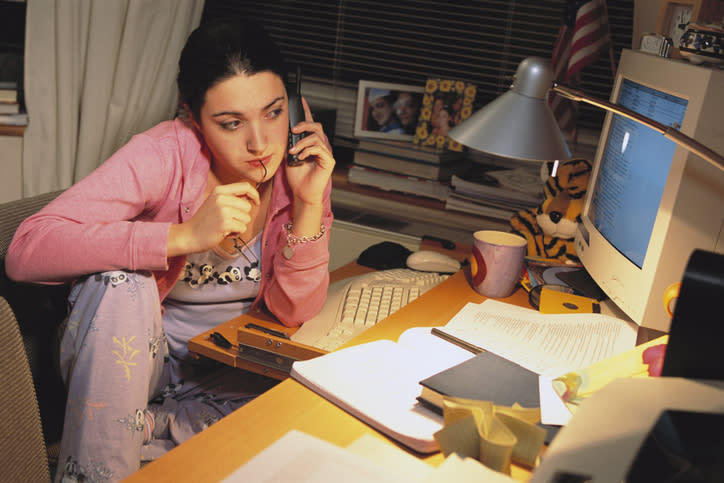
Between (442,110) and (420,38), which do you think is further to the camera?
(420,38)

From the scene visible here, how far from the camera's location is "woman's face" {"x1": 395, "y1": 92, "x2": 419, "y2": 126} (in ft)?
7.44

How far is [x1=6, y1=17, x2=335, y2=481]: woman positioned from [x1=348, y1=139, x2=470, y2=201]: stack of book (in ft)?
2.46

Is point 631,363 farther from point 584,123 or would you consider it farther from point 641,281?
point 584,123

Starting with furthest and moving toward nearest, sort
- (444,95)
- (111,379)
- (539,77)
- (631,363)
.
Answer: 1. (444,95)
2. (111,379)
3. (539,77)
4. (631,363)

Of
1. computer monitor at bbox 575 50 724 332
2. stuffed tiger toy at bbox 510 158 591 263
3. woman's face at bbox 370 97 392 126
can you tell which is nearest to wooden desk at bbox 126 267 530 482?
computer monitor at bbox 575 50 724 332

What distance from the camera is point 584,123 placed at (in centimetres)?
220

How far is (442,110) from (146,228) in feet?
4.26

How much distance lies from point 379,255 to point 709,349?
1020mm

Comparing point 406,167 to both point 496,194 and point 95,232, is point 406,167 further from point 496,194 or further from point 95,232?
point 95,232

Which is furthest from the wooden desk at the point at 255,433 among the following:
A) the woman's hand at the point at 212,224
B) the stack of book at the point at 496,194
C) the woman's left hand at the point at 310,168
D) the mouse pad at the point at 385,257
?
the stack of book at the point at 496,194

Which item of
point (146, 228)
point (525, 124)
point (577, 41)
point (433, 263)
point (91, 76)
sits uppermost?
point (577, 41)

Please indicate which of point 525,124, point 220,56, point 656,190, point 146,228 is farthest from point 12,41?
point 656,190

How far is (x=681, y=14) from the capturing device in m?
1.34

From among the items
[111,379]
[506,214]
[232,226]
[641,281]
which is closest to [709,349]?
[641,281]
